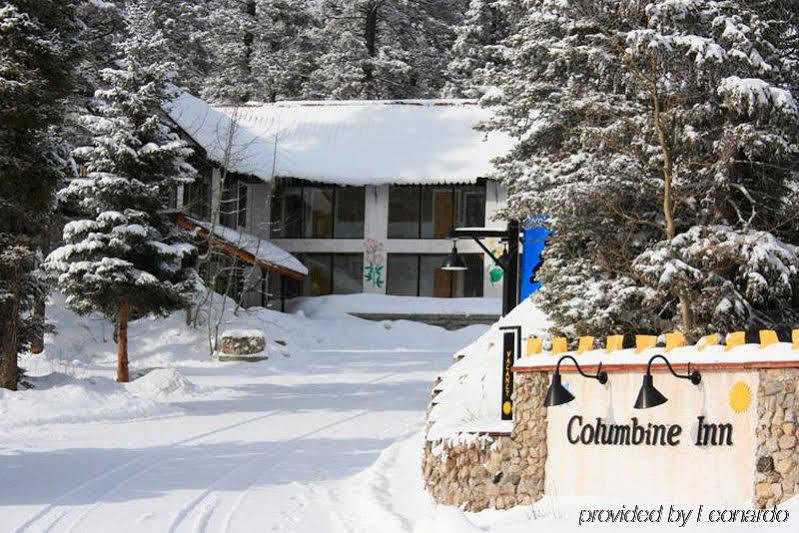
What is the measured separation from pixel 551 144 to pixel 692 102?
3.72m

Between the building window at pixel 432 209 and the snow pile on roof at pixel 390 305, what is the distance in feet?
9.30

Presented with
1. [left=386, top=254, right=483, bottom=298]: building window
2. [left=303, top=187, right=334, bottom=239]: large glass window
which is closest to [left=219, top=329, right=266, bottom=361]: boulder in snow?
[left=386, top=254, right=483, bottom=298]: building window

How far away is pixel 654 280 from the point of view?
12.9 m

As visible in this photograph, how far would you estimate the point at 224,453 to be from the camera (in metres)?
14.5

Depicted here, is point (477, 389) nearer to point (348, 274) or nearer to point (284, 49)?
point (348, 274)

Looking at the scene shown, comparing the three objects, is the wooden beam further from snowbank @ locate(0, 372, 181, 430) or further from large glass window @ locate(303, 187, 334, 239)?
large glass window @ locate(303, 187, 334, 239)

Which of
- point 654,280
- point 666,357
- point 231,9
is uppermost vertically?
point 231,9

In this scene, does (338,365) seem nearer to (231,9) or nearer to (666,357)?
(666,357)

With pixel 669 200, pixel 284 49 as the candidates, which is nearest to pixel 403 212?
pixel 284 49

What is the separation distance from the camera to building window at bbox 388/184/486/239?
38.2m

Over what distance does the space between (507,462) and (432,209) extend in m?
28.1

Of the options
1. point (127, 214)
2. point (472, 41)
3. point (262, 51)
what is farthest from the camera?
point (262, 51)

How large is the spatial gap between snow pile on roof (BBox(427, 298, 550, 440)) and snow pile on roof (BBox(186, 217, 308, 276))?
15.1 meters

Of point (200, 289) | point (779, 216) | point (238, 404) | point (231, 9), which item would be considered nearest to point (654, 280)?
point (779, 216)
